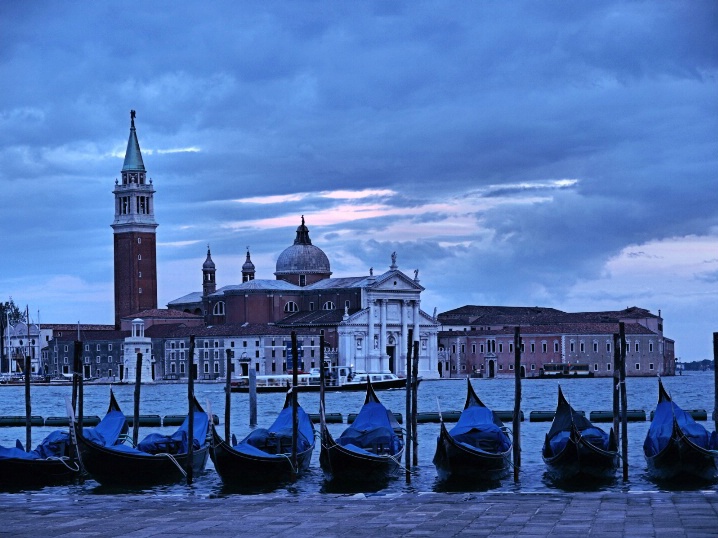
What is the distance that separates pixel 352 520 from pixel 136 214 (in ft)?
344

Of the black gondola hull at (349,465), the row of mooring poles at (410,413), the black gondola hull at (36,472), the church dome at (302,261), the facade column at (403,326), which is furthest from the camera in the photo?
the church dome at (302,261)

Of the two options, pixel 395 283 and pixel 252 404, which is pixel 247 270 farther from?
pixel 252 404

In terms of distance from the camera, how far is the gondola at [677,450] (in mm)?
24172

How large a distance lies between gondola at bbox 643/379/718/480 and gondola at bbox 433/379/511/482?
2.50 meters

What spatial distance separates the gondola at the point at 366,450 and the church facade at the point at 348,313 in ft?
270

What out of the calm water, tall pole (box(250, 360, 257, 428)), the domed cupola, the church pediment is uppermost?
the domed cupola

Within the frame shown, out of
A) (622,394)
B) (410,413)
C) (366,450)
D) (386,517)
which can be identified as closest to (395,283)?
(410,413)

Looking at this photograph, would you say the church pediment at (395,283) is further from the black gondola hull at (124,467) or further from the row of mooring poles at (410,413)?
the black gondola hull at (124,467)

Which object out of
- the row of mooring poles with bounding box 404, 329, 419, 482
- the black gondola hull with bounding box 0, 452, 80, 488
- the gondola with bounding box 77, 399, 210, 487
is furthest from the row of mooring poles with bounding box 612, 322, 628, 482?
the black gondola hull with bounding box 0, 452, 80, 488

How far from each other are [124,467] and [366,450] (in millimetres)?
4156

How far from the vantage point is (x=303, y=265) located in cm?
12294

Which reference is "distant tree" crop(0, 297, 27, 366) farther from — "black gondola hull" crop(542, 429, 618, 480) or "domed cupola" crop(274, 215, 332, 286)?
"black gondola hull" crop(542, 429, 618, 480)

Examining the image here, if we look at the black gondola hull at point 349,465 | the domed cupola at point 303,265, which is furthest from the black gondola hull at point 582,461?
the domed cupola at point 303,265

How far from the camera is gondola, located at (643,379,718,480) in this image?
2417 cm
